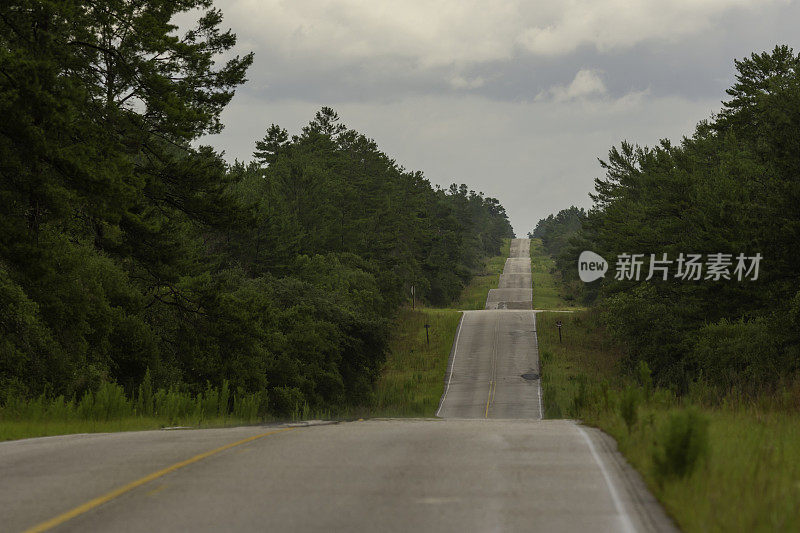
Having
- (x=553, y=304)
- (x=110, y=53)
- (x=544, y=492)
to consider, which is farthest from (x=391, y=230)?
(x=544, y=492)

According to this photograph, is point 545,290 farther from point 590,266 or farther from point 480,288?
point 590,266

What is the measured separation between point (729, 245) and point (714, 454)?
115 ft

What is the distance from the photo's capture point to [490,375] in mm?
60219

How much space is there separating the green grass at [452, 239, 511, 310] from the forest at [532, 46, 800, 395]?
45257mm

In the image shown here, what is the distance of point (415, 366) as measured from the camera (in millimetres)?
63969

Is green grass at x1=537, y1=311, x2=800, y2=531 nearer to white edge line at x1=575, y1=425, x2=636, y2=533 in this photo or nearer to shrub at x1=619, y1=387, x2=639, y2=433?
shrub at x1=619, y1=387, x2=639, y2=433

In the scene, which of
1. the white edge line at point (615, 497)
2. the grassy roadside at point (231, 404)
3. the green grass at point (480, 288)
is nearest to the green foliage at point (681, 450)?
the white edge line at point (615, 497)

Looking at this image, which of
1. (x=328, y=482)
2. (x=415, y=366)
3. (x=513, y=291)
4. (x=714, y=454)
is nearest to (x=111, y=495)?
(x=328, y=482)

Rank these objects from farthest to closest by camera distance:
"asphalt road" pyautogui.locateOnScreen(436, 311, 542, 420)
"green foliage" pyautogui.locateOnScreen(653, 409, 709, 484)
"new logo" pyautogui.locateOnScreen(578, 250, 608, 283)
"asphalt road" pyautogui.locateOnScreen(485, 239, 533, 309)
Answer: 1. "asphalt road" pyautogui.locateOnScreen(485, 239, 533, 309)
2. "new logo" pyautogui.locateOnScreen(578, 250, 608, 283)
3. "asphalt road" pyautogui.locateOnScreen(436, 311, 542, 420)
4. "green foliage" pyautogui.locateOnScreen(653, 409, 709, 484)

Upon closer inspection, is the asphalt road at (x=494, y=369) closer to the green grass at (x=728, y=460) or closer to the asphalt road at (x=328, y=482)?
the green grass at (x=728, y=460)

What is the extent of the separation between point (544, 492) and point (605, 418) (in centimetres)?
692

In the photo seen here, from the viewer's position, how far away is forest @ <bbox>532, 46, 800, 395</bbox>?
3341 centimetres

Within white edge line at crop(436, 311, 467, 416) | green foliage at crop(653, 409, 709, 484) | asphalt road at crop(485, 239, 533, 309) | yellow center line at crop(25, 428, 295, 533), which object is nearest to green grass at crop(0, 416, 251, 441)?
yellow center line at crop(25, 428, 295, 533)

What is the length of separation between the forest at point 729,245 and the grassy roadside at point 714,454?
15.8 ft
